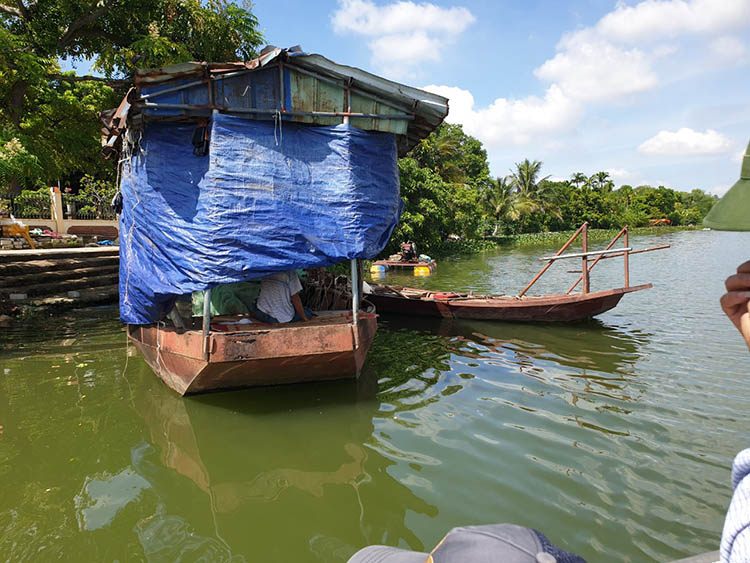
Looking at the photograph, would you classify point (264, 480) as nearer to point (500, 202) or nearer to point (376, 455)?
point (376, 455)

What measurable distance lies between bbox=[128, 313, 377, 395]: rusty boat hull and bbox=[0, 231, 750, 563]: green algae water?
350 millimetres

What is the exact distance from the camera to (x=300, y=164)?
5648 mm

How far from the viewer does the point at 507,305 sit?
10.2m

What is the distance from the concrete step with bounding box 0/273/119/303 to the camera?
1132 cm

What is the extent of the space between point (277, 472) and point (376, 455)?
0.98m

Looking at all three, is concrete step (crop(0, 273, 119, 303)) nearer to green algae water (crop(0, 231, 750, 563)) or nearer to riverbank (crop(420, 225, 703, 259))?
green algae water (crop(0, 231, 750, 563))

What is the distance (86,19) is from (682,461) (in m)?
13.4

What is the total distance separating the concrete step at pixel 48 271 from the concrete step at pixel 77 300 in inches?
23.9

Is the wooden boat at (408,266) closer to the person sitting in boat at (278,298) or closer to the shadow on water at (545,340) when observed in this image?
the shadow on water at (545,340)

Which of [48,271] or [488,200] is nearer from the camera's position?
[48,271]

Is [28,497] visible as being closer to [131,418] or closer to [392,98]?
[131,418]

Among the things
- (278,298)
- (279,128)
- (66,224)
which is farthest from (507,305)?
(66,224)

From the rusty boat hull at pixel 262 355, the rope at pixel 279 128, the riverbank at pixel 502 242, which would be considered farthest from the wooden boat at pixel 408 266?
the rope at pixel 279 128

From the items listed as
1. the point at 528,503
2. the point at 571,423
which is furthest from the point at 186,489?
the point at 571,423
